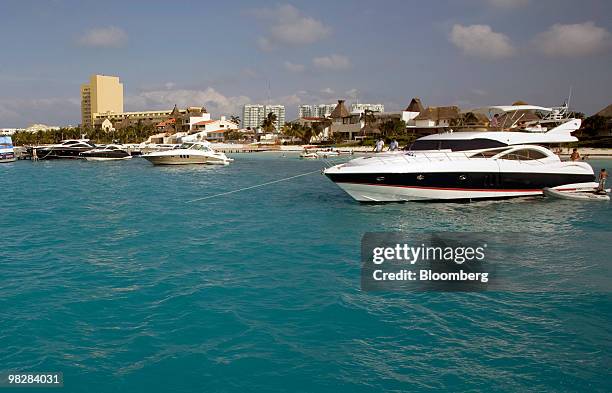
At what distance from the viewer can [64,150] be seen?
7706cm

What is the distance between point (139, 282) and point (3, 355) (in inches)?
162

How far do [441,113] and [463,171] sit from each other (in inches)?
3360

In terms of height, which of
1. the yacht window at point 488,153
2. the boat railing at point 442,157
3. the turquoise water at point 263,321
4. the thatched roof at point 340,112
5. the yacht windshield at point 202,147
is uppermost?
the thatched roof at point 340,112

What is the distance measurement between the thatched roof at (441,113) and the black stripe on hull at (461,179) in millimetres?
79896

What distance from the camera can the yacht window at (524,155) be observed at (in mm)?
24467

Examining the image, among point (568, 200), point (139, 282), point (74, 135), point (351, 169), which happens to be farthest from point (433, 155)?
point (74, 135)

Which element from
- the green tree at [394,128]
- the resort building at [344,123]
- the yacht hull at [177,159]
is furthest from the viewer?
the resort building at [344,123]

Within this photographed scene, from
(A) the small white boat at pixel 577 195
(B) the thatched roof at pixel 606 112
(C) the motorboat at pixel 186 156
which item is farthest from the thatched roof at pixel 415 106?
(A) the small white boat at pixel 577 195

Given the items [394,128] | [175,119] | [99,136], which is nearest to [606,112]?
[394,128]

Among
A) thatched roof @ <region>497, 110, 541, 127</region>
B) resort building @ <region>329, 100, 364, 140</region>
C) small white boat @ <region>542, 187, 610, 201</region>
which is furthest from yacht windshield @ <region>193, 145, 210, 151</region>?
resort building @ <region>329, 100, 364, 140</region>

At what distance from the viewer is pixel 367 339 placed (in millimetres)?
8773

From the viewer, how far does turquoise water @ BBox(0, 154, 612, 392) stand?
297 inches

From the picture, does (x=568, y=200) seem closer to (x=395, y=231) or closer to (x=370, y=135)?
(x=395, y=231)

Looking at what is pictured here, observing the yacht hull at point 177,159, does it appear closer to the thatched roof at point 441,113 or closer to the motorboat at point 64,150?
the motorboat at point 64,150
